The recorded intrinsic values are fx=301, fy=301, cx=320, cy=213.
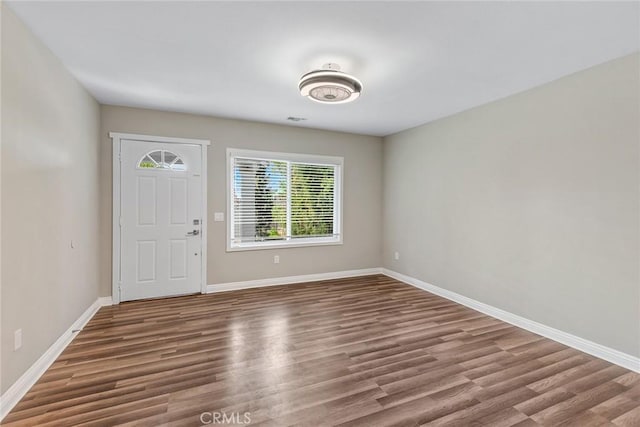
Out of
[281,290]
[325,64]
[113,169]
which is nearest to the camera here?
[325,64]

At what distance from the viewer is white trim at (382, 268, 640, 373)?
8.33 feet

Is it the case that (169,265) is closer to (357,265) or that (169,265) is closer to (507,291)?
(357,265)

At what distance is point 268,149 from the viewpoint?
4777mm

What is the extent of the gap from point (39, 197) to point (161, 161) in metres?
1.92

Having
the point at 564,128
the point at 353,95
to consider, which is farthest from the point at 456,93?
the point at 353,95

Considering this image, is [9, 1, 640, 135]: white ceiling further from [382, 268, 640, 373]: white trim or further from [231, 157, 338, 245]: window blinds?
[382, 268, 640, 373]: white trim

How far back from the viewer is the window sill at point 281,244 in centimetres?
465

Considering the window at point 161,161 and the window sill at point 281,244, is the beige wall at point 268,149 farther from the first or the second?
the window at point 161,161

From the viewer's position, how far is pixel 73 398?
204 cm

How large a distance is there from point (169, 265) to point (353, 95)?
3.35m

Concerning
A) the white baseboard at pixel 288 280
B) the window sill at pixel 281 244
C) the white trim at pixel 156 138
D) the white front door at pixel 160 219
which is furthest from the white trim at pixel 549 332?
the white trim at pixel 156 138

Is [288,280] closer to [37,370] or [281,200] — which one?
[281,200]

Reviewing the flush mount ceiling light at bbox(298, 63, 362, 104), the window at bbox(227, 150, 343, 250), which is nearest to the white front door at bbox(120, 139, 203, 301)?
the window at bbox(227, 150, 343, 250)

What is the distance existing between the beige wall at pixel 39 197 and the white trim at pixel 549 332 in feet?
14.6
